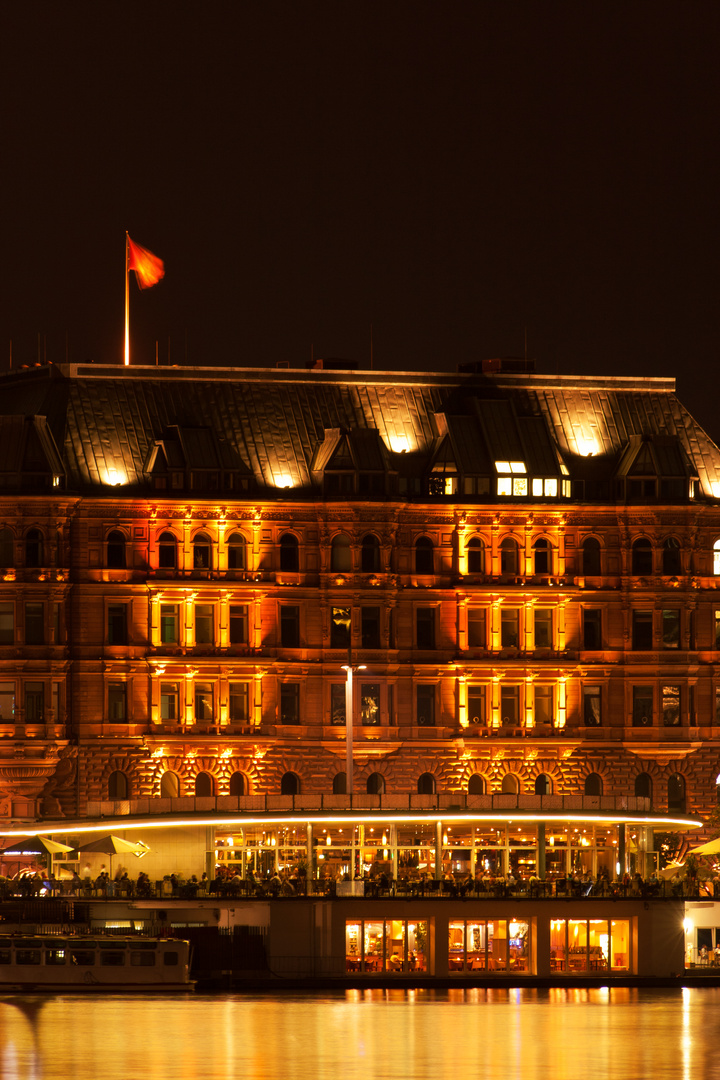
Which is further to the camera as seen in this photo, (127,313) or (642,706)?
(642,706)

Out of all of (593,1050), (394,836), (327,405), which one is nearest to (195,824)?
(394,836)

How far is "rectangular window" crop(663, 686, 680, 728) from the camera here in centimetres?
16850

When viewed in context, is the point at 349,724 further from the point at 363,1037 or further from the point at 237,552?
the point at 363,1037

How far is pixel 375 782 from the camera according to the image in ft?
543

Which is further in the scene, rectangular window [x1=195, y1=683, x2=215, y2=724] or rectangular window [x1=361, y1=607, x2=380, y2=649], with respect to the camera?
rectangular window [x1=361, y1=607, x2=380, y2=649]

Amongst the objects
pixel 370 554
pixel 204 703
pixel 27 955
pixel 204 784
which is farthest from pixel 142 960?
pixel 370 554

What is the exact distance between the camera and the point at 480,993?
12781 centimetres

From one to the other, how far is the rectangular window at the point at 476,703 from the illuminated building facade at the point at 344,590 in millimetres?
77

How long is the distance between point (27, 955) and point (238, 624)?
42678 mm

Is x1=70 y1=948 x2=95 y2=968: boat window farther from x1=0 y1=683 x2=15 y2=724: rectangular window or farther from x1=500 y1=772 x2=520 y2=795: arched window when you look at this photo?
x1=500 y1=772 x2=520 y2=795: arched window

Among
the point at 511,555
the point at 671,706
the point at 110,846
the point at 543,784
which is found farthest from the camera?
the point at 671,706

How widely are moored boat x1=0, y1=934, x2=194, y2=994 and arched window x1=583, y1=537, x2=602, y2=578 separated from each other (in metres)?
50.9

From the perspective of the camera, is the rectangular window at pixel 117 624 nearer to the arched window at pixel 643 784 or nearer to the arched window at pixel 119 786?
the arched window at pixel 119 786

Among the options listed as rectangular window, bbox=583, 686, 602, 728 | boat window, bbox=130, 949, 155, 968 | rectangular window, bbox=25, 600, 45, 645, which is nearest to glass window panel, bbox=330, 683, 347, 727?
rectangular window, bbox=583, 686, 602, 728
